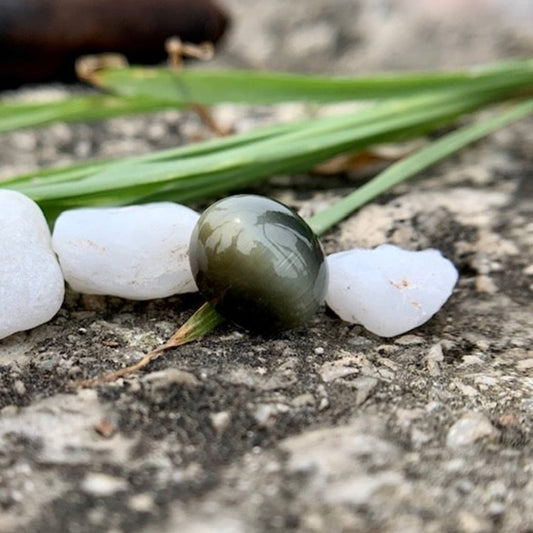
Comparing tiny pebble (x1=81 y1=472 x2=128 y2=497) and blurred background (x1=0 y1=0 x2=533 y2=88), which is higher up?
blurred background (x1=0 y1=0 x2=533 y2=88)

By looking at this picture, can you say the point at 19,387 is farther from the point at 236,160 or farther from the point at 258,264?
the point at 236,160

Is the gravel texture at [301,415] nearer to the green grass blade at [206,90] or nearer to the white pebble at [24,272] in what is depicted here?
the white pebble at [24,272]

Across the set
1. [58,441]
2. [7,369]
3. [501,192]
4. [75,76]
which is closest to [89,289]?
[7,369]

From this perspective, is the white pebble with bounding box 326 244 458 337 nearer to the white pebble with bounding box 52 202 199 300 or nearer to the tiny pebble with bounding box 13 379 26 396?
the white pebble with bounding box 52 202 199 300

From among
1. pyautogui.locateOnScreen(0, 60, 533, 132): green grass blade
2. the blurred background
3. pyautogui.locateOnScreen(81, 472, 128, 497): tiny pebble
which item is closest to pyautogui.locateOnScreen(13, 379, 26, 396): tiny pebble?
pyautogui.locateOnScreen(81, 472, 128, 497): tiny pebble

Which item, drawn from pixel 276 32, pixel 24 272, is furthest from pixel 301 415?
pixel 276 32

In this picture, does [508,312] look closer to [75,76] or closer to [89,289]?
[89,289]
